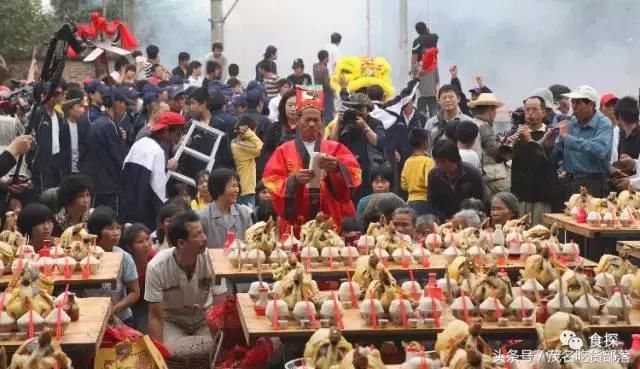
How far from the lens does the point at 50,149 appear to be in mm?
13562

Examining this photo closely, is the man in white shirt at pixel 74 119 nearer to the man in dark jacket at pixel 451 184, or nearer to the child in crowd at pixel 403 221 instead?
the man in dark jacket at pixel 451 184

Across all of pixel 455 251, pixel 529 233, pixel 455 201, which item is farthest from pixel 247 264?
pixel 455 201

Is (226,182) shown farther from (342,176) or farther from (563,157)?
(563,157)

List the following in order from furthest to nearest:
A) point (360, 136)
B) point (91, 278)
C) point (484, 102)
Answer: point (484, 102) → point (360, 136) → point (91, 278)

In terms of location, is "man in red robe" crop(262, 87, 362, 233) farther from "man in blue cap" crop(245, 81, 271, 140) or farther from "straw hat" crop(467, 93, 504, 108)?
"man in blue cap" crop(245, 81, 271, 140)

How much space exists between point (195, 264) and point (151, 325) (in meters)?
0.57

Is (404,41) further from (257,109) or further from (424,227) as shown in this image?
(424,227)

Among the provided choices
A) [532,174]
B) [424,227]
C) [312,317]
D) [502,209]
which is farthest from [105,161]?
[312,317]

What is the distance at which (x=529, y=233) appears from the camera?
9.20m

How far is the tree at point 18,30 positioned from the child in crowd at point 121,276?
16843 mm

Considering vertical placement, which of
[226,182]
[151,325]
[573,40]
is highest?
[573,40]

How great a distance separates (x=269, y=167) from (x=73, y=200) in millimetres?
1536

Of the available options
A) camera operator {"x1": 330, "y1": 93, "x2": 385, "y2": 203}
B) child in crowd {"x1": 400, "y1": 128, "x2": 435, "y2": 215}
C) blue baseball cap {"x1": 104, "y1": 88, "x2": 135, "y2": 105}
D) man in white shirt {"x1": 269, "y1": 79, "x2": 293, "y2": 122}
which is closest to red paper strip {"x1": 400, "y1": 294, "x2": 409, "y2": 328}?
child in crowd {"x1": 400, "y1": 128, "x2": 435, "y2": 215}

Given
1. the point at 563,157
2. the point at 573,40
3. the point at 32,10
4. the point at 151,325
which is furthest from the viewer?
the point at 32,10
